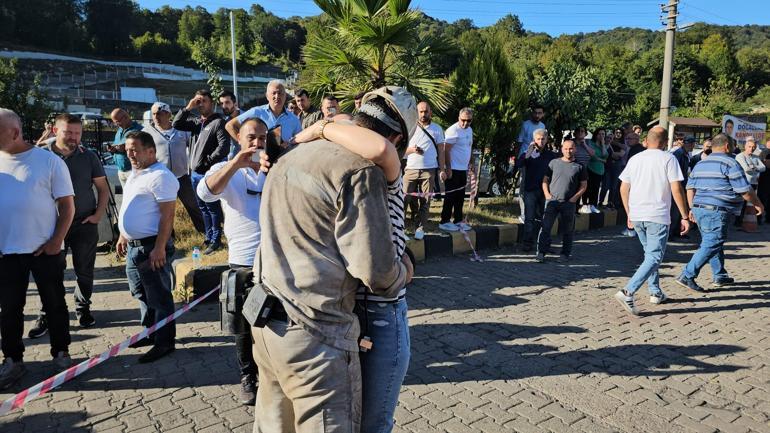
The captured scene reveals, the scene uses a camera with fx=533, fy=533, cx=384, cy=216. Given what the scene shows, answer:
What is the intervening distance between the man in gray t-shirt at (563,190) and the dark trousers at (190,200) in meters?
4.99

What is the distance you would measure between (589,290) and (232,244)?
4.56 m

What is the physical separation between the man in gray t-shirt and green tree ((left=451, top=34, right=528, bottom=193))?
9.44ft

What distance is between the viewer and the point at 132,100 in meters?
68.2

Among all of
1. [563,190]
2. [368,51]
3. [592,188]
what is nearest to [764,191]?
[592,188]

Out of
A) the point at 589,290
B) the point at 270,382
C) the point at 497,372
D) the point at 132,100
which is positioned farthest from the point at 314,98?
the point at 132,100

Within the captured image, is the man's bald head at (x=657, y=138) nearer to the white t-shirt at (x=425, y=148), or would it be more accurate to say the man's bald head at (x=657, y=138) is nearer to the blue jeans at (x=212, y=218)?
the white t-shirt at (x=425, y=148)

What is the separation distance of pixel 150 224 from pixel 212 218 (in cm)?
293

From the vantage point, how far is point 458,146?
8477 millimetres

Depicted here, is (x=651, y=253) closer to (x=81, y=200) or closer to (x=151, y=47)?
(x=81, y=200)

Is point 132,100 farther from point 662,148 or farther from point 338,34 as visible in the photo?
point 662,148

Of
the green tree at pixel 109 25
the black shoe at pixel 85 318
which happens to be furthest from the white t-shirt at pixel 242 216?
the green tree at pixel 109 25

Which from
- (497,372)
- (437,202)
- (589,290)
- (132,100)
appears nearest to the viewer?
(497,372)

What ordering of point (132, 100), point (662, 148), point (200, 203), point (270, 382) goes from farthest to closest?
point (132, 100), point (200, 203), point (662, 148), point (270, 382)

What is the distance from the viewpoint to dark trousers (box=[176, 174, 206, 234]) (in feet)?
25.2
